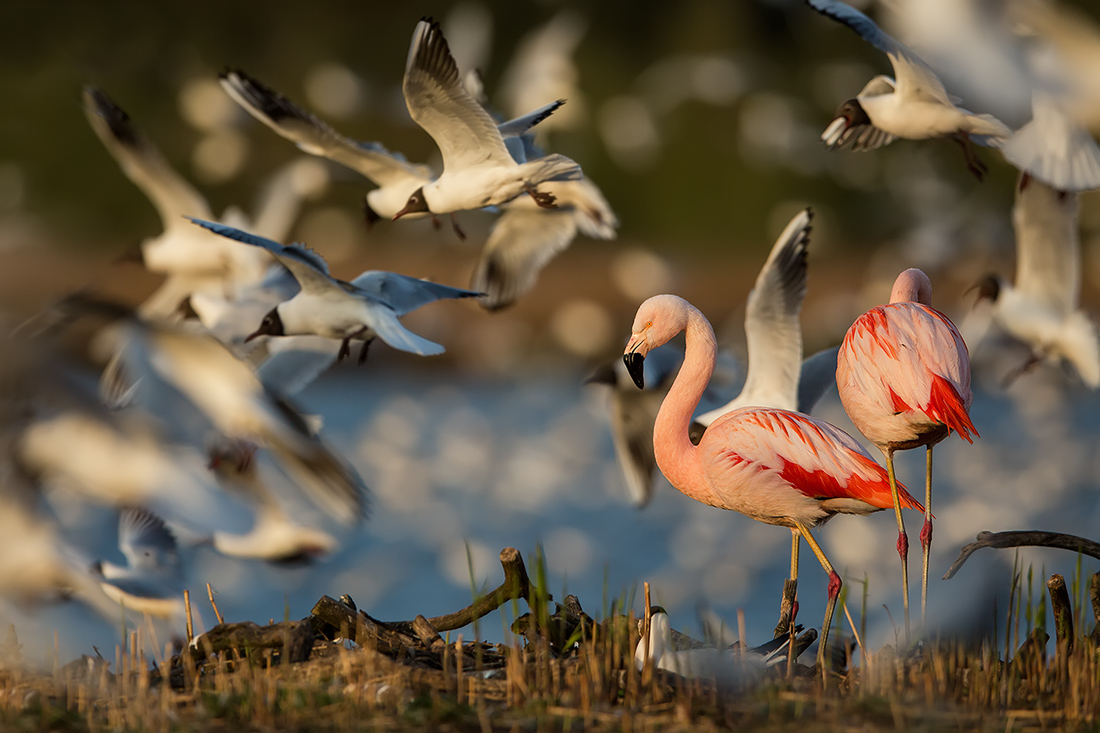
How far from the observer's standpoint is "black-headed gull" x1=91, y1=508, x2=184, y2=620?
6254 millimetres

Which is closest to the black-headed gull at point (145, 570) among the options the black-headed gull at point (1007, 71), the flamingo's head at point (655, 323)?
the flamingo's head at point (655, 323)

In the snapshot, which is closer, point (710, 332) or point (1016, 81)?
point (710, 332)

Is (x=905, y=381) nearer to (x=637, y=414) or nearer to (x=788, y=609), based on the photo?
(x=788, y=609)

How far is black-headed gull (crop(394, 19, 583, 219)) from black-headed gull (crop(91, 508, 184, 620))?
2.10m

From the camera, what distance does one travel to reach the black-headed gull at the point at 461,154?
6.33 m

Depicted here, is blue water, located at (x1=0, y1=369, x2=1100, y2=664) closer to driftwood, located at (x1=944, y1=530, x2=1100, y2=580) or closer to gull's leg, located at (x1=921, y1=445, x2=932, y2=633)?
gull's leg, located at (x1=921, y1=445, x2=932, y2=633)

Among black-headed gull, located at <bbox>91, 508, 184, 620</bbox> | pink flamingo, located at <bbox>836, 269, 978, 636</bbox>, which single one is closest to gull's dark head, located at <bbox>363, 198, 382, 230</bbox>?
black-headed gull, located at <bbox>91, 508, 184, 620</bbox>

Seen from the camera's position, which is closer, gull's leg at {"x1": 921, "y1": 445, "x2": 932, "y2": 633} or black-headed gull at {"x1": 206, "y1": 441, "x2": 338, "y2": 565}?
gull's leg at {"x1": 921, "y1": 445, "x2": 932, "y2": 633}

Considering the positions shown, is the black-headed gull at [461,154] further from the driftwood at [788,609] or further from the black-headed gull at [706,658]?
the black-headed gull at [706,658]

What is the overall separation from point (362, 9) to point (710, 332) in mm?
36353

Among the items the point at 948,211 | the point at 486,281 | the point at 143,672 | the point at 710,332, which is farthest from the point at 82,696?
the point at 948,211

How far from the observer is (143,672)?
14.4ft

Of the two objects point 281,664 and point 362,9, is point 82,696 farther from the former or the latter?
point 362,9

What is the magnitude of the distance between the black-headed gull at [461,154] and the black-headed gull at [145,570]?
6.89ft
